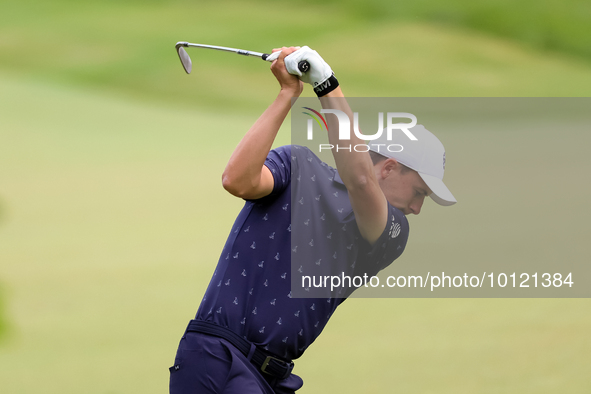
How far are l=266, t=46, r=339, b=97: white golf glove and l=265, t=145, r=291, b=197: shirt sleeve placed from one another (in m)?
0.20

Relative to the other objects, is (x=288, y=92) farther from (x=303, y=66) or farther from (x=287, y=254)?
(x=287, y=254)

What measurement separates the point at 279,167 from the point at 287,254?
21cm

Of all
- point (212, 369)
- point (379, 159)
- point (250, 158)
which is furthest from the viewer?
point (379, 159)

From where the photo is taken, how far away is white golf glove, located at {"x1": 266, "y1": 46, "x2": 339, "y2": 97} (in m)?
1.51

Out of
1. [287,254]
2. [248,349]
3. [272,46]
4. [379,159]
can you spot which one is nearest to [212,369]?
[248,349]

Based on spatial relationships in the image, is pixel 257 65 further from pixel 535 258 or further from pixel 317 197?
pixel 317 197

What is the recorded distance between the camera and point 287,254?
1643 millimetres

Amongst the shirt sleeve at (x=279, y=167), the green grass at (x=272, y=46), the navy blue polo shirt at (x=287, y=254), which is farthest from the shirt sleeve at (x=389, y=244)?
the green grass at (x=272, y=46)

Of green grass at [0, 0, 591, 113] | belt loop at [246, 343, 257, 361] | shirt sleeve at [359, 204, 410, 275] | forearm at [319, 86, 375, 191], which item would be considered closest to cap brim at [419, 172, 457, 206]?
shirt sleeve at [359, 204, 410, 275]

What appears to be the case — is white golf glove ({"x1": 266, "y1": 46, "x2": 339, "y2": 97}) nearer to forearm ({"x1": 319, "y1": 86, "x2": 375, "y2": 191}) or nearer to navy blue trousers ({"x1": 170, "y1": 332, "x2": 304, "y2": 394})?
forearm ({"x1": 319, "y1": 86, "x2": 375, "y2": 191})

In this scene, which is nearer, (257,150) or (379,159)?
(257,150)

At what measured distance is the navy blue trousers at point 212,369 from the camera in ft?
5.30

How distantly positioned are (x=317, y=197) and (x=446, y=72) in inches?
295

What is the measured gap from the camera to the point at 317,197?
172 centimetres
